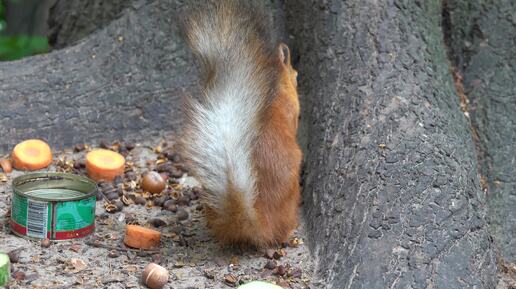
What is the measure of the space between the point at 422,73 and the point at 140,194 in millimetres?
1537

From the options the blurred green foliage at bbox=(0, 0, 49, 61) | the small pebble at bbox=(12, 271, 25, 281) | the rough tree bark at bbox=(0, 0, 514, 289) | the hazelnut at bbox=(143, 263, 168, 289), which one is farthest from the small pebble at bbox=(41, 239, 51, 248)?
the blurred green foliage at bbox=(0, 0, 49, 61)

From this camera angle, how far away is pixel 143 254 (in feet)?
11.0

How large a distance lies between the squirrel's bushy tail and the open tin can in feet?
1.82

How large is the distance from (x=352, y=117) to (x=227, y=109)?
892 mm

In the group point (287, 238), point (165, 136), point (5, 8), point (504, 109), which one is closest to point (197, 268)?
point (287, 238)

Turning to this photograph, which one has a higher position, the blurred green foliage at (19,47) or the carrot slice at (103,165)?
the carrot slice at (103,165)

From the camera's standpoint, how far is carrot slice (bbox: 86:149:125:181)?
13.3 feet

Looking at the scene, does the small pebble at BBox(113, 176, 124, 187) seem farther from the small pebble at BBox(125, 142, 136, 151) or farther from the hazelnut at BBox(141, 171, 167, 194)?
the small pebble at BBox(125, 142, 136, 151)

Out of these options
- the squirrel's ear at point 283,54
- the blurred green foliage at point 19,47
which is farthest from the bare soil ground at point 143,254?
the blurred green foliage at point 19,47

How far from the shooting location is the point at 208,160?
3084mm

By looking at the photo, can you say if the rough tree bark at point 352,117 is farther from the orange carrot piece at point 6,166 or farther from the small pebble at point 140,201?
the small pebble at point 140,201

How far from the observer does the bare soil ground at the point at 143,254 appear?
123 inches

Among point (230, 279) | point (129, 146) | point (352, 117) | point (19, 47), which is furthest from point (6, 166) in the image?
point (19, 47)

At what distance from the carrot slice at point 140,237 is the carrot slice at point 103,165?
719 mm
